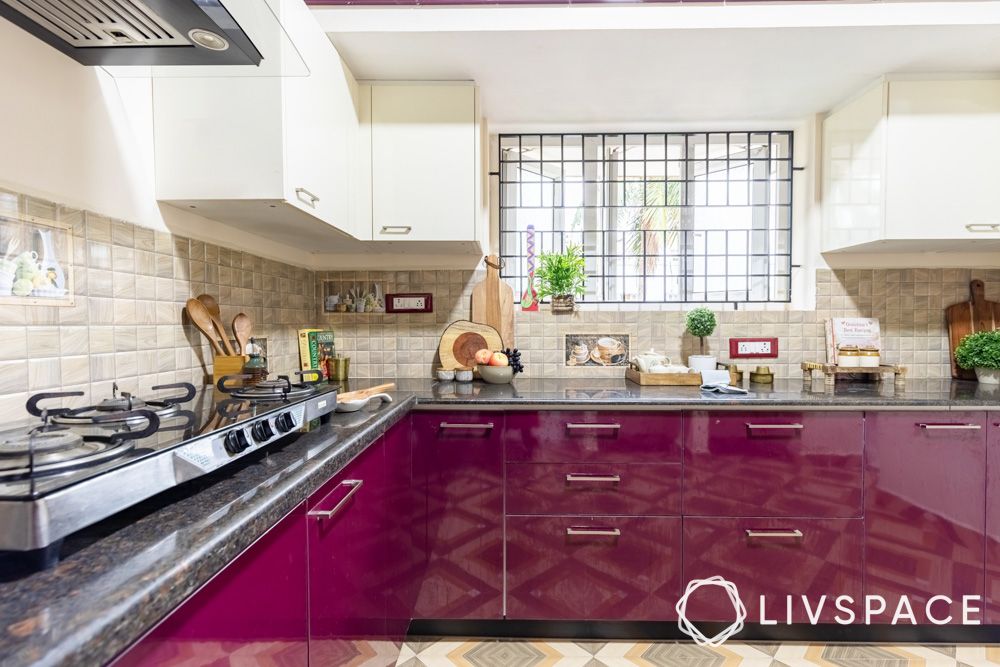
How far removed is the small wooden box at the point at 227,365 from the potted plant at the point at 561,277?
1421 millimetres

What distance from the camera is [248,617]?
0.75m

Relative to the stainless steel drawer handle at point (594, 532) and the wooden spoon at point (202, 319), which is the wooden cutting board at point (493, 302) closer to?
the stainless steel drawer handle at point (594, 532)

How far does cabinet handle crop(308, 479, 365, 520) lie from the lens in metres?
0.99

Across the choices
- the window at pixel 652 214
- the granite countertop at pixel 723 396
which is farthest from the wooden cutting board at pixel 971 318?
the window at pixel 652 214

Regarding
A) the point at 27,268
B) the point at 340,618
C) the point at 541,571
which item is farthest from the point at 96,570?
the point at 541,571

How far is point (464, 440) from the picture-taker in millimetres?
1816

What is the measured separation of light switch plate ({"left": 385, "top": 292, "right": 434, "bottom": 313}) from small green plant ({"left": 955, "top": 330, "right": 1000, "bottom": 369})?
247 cm

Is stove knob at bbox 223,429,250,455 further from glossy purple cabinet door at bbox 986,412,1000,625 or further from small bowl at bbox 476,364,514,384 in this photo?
glossy purple cabinet door at bbox 986,412,1000,625

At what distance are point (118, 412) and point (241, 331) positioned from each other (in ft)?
2.71

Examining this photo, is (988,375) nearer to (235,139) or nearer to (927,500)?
(927,500)

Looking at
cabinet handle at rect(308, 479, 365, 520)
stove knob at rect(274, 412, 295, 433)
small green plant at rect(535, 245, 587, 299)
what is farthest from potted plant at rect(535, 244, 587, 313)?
stove knob at rect(274, 412, 295, 433)

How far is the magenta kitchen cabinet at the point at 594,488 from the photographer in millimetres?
1771

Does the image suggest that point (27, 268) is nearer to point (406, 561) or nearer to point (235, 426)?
point (235, 426)

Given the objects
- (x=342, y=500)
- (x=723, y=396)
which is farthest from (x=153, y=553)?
(x=723, y=396)
